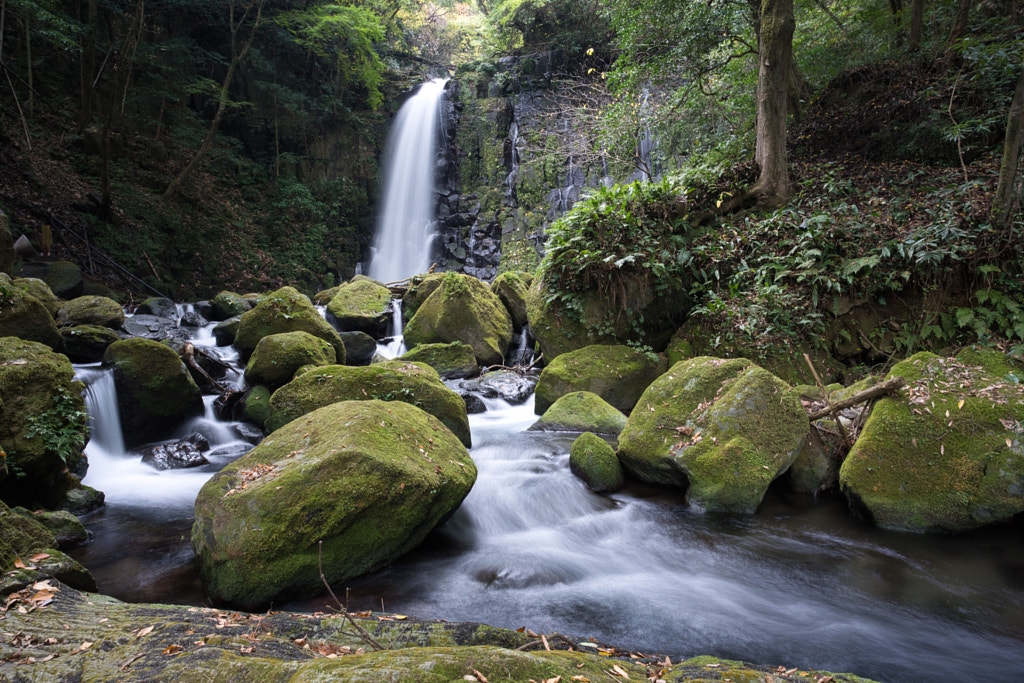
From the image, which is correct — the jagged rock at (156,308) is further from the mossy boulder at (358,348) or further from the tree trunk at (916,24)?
the tree trunk at (916,24)

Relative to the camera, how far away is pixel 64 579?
9.26 ft

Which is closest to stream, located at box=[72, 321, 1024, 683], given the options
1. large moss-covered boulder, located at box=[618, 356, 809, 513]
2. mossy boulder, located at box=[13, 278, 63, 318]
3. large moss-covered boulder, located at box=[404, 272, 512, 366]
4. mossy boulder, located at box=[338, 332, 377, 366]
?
large moss-covered boulder, located at box=[618, 356, 809, 513]

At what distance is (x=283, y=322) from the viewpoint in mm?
9055

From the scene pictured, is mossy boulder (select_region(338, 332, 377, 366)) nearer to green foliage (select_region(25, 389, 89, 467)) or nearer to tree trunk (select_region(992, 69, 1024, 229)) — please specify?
green foliage (select_region(25, 389, 89, 467))

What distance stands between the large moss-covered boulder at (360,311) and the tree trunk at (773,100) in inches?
360

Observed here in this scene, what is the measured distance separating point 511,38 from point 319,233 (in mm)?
13154

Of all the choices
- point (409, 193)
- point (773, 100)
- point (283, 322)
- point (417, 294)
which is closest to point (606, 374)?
point (773, 100)

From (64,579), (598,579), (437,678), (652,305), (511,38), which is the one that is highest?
(511,38)

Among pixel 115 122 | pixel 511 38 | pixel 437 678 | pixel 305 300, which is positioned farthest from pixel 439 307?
pixel 511 38

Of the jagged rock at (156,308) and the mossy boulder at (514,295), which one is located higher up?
the jagged rock at (156,308)

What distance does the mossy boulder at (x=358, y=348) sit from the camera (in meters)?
10.8

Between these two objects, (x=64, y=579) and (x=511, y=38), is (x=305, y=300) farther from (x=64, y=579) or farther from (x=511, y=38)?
(x=511, y=38)

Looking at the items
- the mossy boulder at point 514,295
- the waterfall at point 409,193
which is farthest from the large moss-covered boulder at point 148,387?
the waterfall at point 409,193

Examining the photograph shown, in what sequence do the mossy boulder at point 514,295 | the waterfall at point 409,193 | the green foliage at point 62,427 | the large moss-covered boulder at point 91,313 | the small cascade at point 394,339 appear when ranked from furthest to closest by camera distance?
the waterfall at point 409,193, the mossy boulder at point 514,295, the small cascade at point 394,339, the large moss-covered boulder at point 91,313, the green foliage at point 62,427
